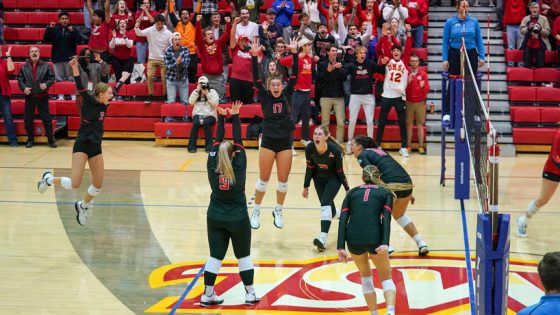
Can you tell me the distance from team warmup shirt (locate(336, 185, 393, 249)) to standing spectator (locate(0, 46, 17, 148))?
42.4 feet

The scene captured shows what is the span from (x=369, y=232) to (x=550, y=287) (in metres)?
3.57

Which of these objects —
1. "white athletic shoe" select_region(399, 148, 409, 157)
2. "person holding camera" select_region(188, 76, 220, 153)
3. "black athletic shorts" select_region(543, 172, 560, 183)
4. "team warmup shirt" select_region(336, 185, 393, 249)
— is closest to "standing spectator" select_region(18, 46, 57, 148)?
"person holding camera" select_region(188, 76, 220, 153)

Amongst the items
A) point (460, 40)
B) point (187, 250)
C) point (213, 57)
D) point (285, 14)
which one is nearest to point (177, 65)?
point (213, 57)

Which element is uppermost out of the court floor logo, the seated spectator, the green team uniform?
the seated spectator

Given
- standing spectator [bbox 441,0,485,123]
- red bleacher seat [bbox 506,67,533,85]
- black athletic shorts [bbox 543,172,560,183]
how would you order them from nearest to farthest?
1. black athletic shorts [bbox 543,172,560,183]
2. standing spectator [bbox 441,0,485,123]
3. red bleacher seat [bbox 506,67,533,85]

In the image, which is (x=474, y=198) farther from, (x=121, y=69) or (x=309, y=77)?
(x=121, y=69)

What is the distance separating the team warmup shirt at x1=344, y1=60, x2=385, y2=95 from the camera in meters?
18.9

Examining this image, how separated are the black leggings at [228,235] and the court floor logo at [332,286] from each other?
0.69m

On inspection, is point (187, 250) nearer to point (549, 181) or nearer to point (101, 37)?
point (549, 181)

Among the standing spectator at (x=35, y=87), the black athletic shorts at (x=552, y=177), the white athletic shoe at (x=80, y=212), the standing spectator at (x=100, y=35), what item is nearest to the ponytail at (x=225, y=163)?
the white athletic shoe at (x=80, y=212)

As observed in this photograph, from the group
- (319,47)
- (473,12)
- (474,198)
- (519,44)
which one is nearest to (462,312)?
(474,198)

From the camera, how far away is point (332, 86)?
751 inches

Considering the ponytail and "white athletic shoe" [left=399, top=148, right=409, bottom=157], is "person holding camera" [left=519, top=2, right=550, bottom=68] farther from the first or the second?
the ponytail

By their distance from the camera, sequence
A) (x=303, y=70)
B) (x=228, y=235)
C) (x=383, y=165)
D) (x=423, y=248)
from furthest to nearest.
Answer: (x=303, y=70), (x=423, y=248), (x=383, y=165), (x=228, y=235)
